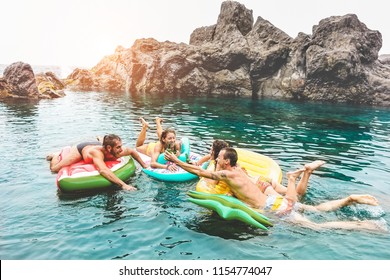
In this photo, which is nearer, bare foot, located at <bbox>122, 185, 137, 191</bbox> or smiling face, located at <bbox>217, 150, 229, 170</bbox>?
smiling face, located at <bbox>217, 150, 229, 170</bbox>

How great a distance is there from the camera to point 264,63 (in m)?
37.7

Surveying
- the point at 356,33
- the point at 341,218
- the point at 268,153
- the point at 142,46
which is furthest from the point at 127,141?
the point at 142,46

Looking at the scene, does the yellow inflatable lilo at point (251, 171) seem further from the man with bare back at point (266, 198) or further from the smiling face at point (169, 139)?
the smiling face at point (169, 139)

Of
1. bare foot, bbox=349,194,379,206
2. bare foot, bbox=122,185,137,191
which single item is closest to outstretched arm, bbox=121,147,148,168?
bare foot, bbox=122,185,137,191

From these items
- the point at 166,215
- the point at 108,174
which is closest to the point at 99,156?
the point at 108,174

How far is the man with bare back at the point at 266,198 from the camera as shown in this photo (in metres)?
5.77

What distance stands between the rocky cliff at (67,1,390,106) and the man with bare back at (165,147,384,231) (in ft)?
95.3

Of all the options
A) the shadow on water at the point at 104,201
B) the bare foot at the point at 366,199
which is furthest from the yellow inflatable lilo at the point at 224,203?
the bare foot at the point at 366,199

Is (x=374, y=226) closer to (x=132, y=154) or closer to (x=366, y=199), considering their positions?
(x=366, y=199)

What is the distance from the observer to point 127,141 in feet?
Answer: 41.7

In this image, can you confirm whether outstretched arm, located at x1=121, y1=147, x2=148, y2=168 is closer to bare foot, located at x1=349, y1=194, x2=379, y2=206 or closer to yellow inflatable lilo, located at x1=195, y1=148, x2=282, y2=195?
yellow inflatable lilo, located at x1=195, y1=148, x2=282, y2=195

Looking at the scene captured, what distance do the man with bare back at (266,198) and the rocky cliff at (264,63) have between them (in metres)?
29.0

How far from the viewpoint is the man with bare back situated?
577 cm

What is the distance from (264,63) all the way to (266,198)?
3354 cm
